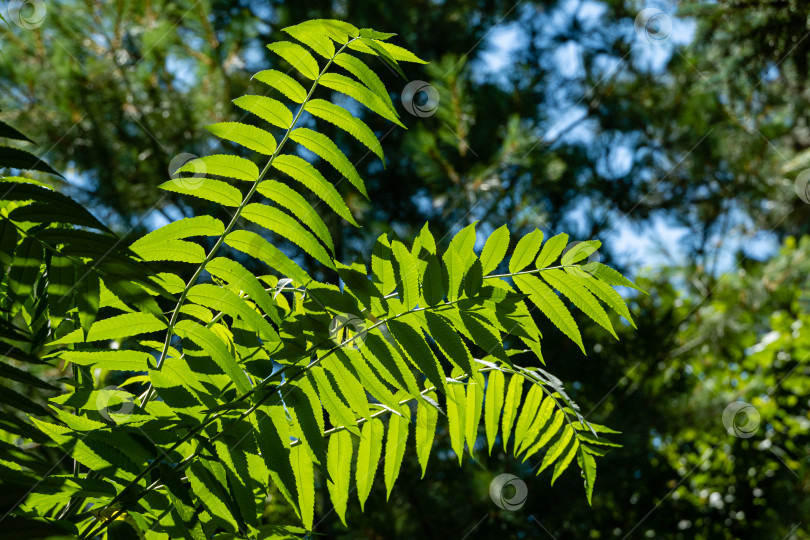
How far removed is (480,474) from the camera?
3387mm

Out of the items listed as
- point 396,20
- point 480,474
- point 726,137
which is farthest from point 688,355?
point 396,20
